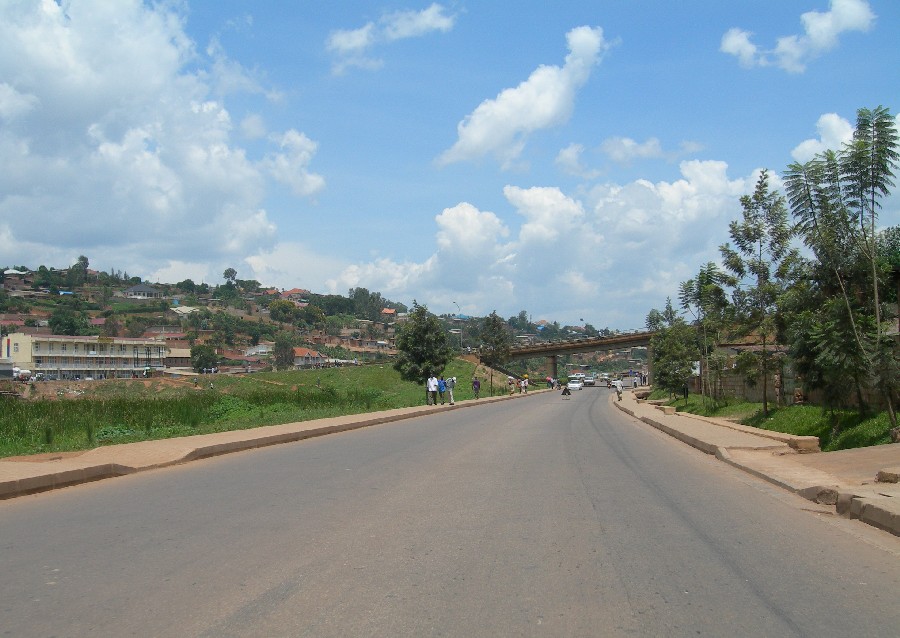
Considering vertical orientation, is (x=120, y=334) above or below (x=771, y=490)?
above

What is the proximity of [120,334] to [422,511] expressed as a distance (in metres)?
162

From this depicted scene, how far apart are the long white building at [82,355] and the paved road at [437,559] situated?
100000 mm

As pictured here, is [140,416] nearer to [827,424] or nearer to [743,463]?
[743,463]

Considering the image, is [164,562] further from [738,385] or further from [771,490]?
[738,385]

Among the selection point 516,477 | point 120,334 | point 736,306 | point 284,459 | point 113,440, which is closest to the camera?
point 516,477

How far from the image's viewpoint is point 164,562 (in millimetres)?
7004

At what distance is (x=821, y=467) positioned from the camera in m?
13.6

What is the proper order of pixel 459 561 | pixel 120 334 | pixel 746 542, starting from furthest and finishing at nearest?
1. pixel 120 334
2. pixel 746 542
3. pixel 459 561

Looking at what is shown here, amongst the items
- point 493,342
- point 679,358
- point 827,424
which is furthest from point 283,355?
point 827,424

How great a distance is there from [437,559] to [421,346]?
47138mm

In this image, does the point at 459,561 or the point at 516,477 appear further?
the point at 516,477

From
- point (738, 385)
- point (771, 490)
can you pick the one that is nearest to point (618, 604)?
point (771, 490)

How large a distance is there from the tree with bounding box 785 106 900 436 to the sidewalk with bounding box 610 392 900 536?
2.25 meters

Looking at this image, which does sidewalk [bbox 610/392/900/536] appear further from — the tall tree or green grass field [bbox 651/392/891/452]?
the tall tree
